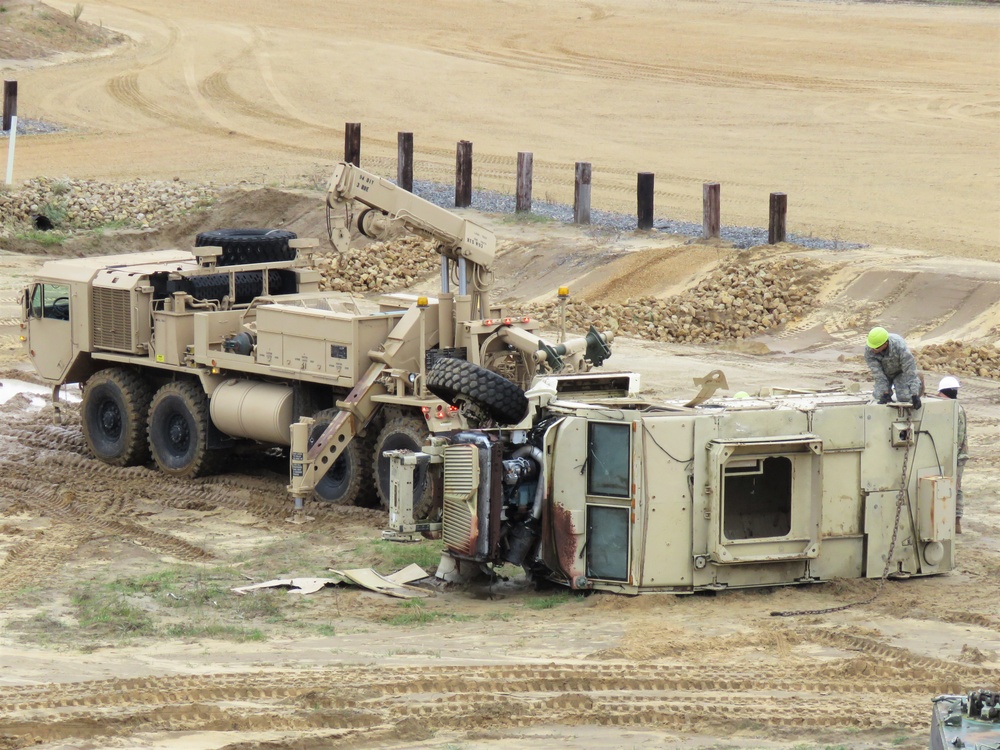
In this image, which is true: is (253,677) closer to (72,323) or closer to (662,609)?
(662,609)

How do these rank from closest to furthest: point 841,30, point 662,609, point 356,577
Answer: point 662,609
point 356,577
point 841,30

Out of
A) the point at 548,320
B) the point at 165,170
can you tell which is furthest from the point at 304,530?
the point at 165,170

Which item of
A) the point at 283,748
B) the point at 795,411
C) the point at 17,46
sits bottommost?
the point at 283,748

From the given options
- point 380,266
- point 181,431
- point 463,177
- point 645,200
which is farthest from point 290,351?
point 463,177

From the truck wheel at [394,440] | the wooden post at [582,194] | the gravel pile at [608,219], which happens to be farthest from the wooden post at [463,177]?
the truck wheel at [394,440]

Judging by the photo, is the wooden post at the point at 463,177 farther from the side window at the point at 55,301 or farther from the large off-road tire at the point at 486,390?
the large off-road tire at the point at 486,390

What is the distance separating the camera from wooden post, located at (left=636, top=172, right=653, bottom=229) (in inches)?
1081

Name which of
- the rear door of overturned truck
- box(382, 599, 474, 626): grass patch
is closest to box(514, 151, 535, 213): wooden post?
the rear door of overturned truck

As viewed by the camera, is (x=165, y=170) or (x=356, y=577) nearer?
(x=356, y=577)

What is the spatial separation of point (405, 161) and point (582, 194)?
3906mm

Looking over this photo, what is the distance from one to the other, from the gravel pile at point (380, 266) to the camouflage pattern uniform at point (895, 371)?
14568 mm

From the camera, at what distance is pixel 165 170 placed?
3416 cm

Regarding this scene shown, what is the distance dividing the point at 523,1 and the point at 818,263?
28.6 metres

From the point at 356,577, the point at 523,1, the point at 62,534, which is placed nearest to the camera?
the point at 356,577
